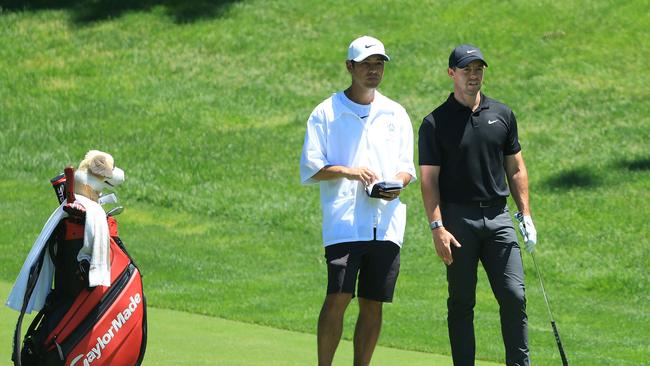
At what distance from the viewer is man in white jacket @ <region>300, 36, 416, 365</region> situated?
732 centimetres

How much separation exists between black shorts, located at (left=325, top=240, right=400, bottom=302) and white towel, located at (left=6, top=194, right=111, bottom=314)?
1.26 metres

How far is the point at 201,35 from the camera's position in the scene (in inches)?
912

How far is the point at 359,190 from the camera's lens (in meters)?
7.40

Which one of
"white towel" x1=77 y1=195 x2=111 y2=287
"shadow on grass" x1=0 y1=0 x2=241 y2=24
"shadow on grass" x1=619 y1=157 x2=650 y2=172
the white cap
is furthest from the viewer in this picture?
"shadow on grass" x1=0 y1=0 x2=241 y2=24

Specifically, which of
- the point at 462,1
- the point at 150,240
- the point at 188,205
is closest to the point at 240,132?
the point at 188,205

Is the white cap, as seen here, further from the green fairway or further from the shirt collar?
the green fairway

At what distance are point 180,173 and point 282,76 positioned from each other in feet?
13.9

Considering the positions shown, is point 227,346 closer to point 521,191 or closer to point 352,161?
point 352,161

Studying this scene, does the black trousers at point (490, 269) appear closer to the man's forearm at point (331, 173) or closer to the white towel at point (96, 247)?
the man's forearm at point (331, 173)

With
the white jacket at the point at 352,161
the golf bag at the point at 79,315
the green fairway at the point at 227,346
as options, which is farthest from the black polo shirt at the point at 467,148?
the golf bag at the point at 79,315

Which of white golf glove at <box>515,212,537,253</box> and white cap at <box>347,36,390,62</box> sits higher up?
white cap at <box>347,36,390,62</box>

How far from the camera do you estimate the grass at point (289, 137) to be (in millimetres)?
11984

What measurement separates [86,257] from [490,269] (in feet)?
7.39

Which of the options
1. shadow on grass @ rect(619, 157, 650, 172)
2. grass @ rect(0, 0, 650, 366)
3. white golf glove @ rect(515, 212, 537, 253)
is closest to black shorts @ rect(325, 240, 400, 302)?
white golf glove @ rect(515, 212, 537, 253)
